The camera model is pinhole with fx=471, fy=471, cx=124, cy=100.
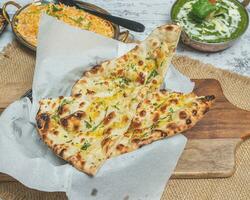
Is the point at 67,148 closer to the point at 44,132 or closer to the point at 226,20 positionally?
the point at 44,132

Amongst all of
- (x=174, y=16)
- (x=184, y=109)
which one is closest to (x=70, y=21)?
(x=174, y=16)

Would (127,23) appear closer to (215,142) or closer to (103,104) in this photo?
(103,104)

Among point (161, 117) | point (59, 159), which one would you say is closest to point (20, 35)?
point (59, 159)

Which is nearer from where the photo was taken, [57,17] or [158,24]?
[57,17]

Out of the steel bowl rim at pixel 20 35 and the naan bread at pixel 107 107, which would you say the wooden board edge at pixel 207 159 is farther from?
the steel bowl rim at pixel 20 35

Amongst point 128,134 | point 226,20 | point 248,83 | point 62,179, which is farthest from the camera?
point 226,20

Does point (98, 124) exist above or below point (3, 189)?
above
